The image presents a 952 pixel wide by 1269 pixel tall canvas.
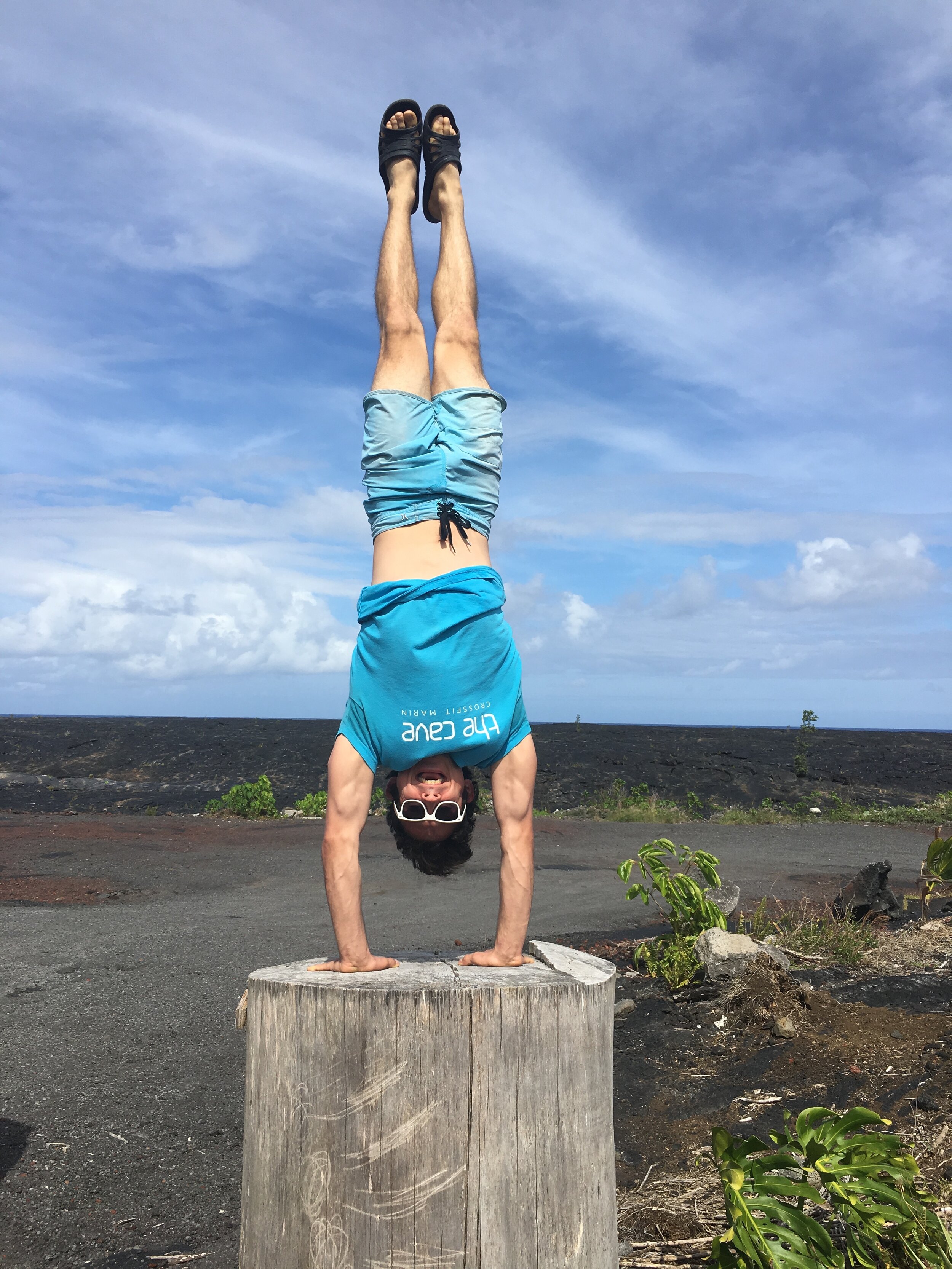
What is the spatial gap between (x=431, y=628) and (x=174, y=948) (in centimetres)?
612

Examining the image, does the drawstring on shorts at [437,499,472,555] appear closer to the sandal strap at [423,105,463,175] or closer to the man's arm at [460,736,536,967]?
the man's arm at [460,736,536,967]

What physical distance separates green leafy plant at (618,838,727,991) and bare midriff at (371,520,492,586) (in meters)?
3.35

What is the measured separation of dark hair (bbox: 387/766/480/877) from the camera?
316 cm

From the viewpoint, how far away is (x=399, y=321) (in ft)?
11.4

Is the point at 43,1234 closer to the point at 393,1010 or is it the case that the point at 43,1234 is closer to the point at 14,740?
the point at 393,1010

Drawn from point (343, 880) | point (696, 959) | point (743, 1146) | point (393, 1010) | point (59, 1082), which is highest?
point (343, 880)

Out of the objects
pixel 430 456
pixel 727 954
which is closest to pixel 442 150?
pixel 430 456

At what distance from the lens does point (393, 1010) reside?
2281mm

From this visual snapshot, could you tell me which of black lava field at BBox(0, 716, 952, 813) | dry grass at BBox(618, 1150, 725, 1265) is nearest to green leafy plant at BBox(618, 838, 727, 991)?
dry grass at BBox(618, 1150, 725, 1265)

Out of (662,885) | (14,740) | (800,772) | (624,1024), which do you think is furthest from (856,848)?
(14,740)

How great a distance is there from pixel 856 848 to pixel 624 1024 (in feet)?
32.0

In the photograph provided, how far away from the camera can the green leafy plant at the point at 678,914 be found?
6.01 meters

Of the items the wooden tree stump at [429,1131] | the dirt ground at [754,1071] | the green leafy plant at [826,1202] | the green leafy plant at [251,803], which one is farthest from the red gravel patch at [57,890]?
the green leafy plant at [826,1202]

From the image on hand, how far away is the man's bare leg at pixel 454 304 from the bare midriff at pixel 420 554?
0.62m
